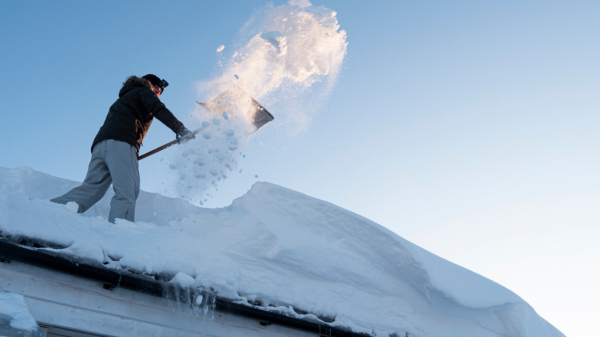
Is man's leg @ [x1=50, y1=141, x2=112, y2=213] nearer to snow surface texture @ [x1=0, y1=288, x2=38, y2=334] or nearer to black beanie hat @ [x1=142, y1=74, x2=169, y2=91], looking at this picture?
black beanie hat @ [x1=142, y1=74, x2=169, y2=91]

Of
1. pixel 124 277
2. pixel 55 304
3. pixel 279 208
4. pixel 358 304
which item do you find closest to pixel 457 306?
pixel 358 304

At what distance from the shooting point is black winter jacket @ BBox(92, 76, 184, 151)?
2699 mm

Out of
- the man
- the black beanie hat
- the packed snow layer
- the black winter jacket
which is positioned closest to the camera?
the packed snow layer

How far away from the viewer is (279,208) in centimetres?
252

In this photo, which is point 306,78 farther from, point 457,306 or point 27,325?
point 27,325

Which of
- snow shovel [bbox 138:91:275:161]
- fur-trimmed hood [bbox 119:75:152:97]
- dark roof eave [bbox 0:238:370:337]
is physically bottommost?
dark roof eave [bbox 0:238:370:337]

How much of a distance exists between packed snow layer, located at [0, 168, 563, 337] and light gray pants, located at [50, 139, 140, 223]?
0.78 ft

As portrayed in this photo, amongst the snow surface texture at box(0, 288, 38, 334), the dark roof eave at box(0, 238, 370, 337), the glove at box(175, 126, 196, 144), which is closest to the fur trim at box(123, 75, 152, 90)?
the glove at box(175, 126, 196, 144)

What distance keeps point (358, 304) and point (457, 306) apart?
761 millimetres

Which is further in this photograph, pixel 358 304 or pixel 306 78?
pixel 306 78

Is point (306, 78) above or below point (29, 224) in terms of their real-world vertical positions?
above

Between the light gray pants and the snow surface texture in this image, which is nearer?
the snow surface texture

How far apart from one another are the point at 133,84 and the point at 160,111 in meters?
0.42

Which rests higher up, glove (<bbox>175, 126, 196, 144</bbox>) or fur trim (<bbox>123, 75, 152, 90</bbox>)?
fur trim (<bbox>123, 75, 152, 90</bbox>)
